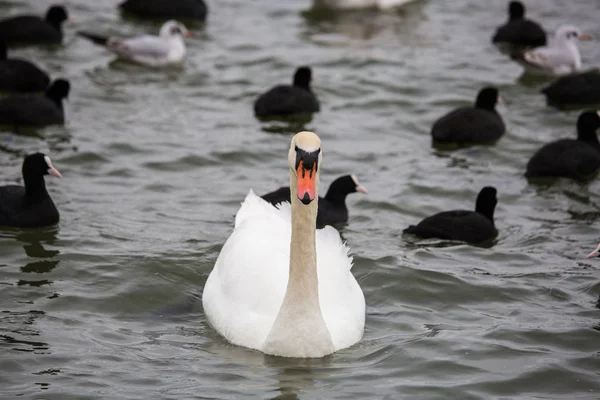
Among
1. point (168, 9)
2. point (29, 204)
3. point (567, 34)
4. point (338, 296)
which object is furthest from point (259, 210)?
point (168, 9)

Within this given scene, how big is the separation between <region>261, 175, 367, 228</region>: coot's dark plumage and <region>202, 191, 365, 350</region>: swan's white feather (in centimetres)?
202

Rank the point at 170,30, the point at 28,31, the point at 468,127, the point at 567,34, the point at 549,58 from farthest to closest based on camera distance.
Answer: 1. the point at 28,31
2. the point at 170,30
3. the point at 567,34
4. the point at 549,58
5. the point at 468,127

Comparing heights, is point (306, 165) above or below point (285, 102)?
above

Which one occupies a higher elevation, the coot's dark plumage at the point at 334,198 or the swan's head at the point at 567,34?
the swan's head at the point at 567,34

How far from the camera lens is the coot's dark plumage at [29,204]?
1040 cm

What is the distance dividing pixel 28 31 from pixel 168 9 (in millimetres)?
2705

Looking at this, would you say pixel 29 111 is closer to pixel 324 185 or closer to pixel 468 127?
pixel 324 185

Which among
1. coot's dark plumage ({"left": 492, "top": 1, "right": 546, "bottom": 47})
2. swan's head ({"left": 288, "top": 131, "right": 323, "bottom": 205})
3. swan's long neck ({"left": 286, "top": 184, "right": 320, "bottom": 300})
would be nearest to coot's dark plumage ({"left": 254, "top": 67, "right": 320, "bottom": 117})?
coot's dark plumage ({"left": 492, "top": 1, "right": 546, "bottom": 47})

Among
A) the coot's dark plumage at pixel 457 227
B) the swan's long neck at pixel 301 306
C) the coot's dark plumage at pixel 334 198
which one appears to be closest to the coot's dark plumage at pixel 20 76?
the coot's dark plumage at pixel 334 198

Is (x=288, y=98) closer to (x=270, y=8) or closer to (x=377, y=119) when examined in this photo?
(x=377, y=119)

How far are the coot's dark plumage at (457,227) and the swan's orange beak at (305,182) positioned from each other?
10.4 ft

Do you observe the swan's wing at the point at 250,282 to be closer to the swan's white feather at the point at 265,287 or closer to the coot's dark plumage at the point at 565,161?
the swan's white feather at the point at 265,287

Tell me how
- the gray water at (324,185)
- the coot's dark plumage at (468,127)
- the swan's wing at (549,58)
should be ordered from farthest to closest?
the swan's wing at (549,58) < the coot's dark plumage at (468,127) < the gray water at (324,185)

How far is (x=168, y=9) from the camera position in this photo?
1864 cm
